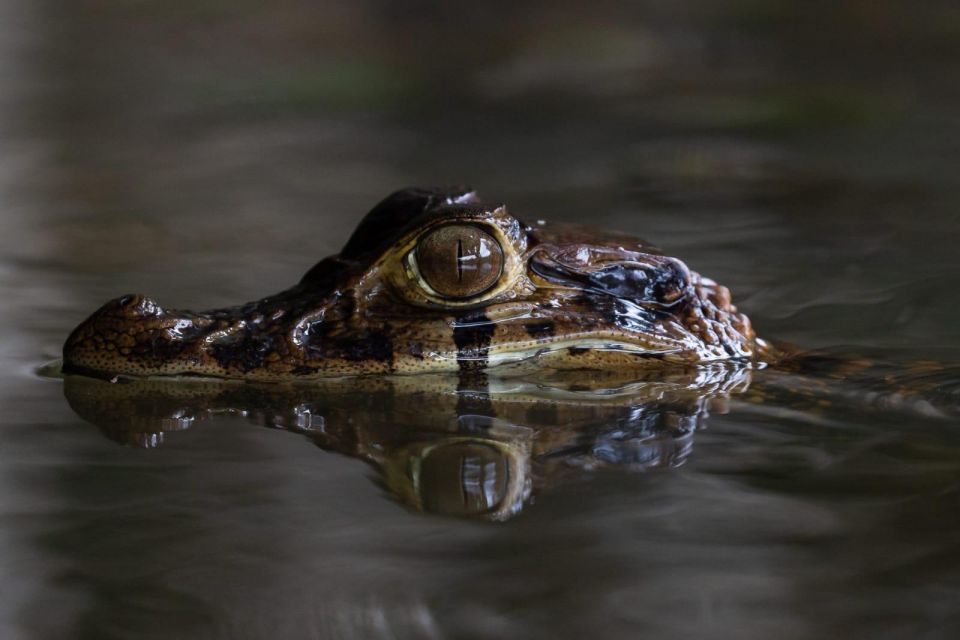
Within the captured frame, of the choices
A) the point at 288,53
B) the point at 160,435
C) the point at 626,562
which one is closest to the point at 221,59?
the point at 288,53

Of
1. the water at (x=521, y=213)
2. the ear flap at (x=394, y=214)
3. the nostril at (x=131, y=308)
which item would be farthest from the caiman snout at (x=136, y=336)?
the ear flap at (x=394, y=214)

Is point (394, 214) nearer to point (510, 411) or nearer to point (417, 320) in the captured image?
point (417, 320)

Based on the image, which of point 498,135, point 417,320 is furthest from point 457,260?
point 498,135

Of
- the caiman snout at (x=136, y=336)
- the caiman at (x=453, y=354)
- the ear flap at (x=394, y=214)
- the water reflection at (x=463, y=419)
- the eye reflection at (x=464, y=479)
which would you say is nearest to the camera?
the eye reflection at (x=464, y=479)

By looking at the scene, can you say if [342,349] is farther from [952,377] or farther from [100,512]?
[952,377]

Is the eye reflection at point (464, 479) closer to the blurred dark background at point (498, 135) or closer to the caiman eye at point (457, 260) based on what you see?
the caiman eye at point (457, 260)

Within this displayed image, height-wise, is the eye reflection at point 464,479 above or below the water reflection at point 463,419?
below

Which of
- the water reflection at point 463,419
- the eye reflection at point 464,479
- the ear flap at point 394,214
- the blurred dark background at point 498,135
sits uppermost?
the blurred dark background at point 498,135
